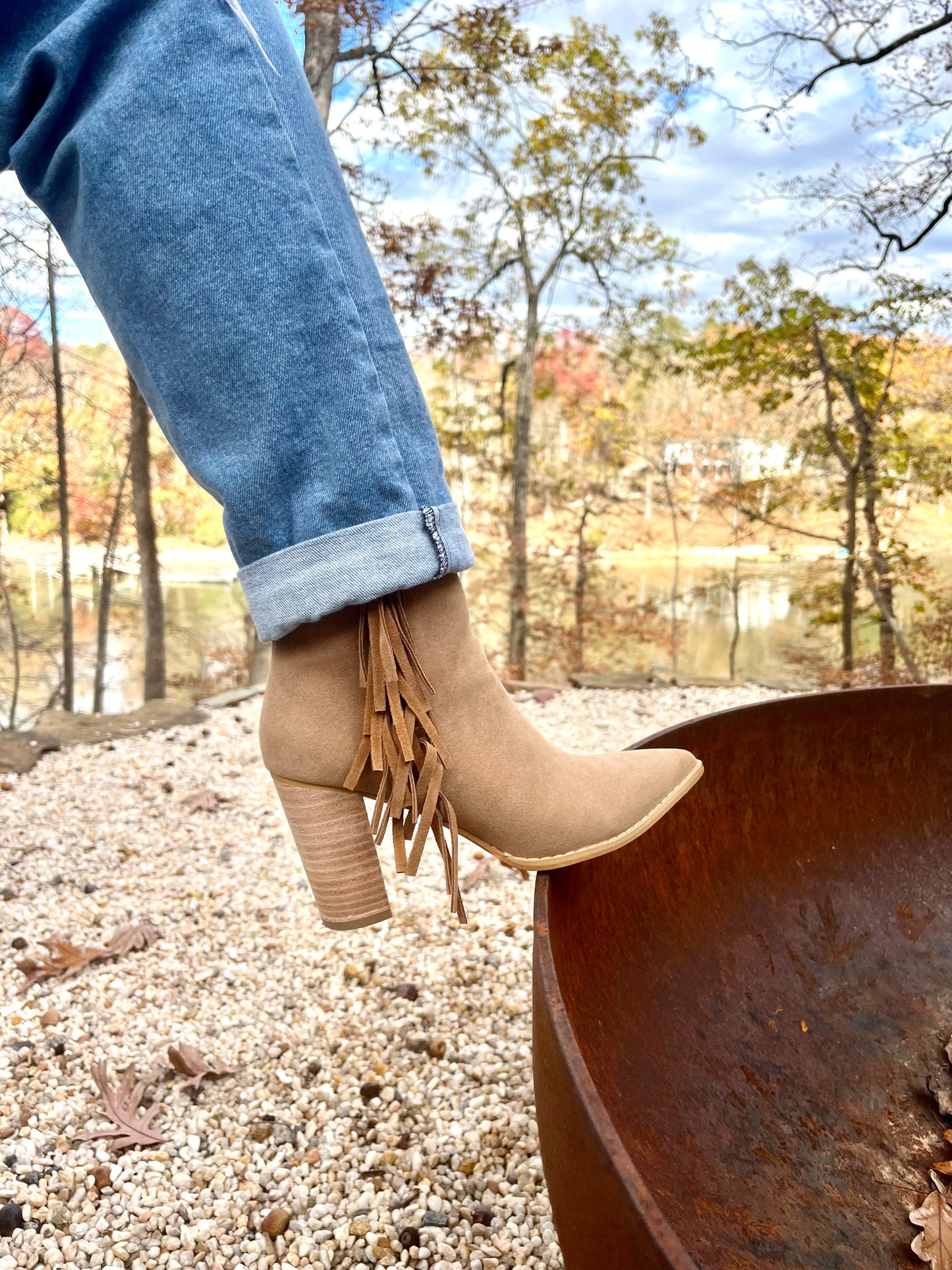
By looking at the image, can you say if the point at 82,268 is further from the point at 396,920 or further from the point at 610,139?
the point at 610,139

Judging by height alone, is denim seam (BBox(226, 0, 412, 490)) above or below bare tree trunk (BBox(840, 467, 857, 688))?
above

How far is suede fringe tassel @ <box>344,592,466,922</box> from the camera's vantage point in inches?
30.5

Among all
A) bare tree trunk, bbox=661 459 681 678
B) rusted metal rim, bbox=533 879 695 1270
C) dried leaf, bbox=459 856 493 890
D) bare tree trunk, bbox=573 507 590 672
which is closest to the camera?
rusted metal rim, bbox=533 879 695 1270

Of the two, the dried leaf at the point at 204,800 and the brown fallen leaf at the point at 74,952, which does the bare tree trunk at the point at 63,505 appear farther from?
the brown fallen leaf at the point at 74,952

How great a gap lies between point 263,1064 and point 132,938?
550 millimetres

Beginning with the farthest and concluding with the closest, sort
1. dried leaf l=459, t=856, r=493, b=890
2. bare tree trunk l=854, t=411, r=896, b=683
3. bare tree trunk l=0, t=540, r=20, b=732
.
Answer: bare tree trunk l=0, t=540, r=20, b=732 < bare tree trunk l=854, t=411, r=896, b=683 < dried leaf l=459, t=856, r=493, b=890

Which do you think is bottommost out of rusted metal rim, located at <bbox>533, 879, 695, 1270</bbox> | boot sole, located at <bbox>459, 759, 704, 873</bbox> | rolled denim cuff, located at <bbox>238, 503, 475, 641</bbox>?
rusted metal rim, located at <bbox>533, 879, 695, 1270</bbox>

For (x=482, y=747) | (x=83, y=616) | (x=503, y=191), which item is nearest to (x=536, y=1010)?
(x=482, y=747)

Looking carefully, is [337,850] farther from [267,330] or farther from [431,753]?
[267,330]

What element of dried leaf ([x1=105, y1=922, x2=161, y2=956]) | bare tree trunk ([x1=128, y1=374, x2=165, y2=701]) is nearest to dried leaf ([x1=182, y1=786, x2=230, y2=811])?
dried leaf ([x1=105, y1=922, x2=161, y2=956])

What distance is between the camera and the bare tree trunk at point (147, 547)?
206 inches

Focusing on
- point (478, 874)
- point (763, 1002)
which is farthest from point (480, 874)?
point (763, 1002)

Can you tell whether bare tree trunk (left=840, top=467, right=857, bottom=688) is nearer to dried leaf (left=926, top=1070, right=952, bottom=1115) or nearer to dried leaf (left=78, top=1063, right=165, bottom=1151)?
dried leaf (left=926, top=1070, right=952, bottom=1115)

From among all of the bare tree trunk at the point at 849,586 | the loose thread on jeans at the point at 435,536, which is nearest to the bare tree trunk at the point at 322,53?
the loose thread on jeans at the point at 435,536
